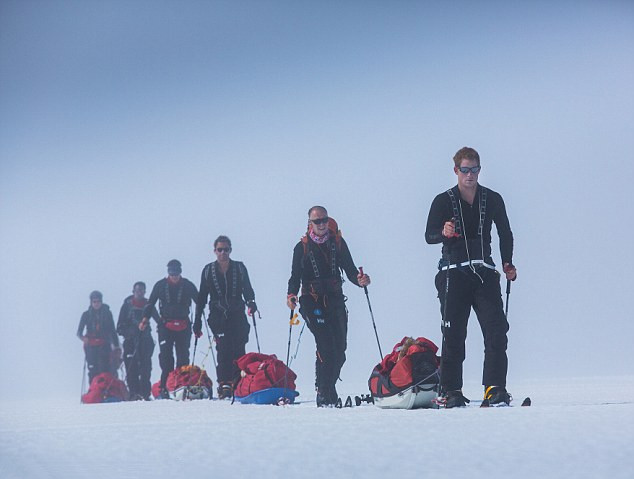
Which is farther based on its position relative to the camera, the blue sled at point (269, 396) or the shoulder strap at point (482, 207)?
the blue sled at point (269, 396)

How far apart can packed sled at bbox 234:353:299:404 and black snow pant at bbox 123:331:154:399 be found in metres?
7.10

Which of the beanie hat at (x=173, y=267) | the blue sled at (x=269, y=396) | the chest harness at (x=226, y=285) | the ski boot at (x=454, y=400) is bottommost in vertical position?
the ski boot at (x=454, y=400)

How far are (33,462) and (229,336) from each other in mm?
9335

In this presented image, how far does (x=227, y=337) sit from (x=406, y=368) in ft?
21.0

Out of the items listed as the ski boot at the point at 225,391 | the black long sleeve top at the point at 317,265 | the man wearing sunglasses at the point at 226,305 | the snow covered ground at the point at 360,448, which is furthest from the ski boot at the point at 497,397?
the ski boot at the point at 225,391

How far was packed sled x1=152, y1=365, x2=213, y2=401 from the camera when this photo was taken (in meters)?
15.2

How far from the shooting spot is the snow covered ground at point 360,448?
4.14 metres

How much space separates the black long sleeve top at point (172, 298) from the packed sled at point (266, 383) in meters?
4.57

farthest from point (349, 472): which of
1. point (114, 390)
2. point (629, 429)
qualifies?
point (114, 390)

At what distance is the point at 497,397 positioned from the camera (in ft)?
25.2

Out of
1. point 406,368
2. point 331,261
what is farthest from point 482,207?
point 331,261

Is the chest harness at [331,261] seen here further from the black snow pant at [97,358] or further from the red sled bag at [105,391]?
the black snow pant at [97,358]

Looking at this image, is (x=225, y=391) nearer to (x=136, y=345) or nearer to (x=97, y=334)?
(x=136, y=345)

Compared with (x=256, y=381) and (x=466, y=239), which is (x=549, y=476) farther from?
(x=256, y=381)
